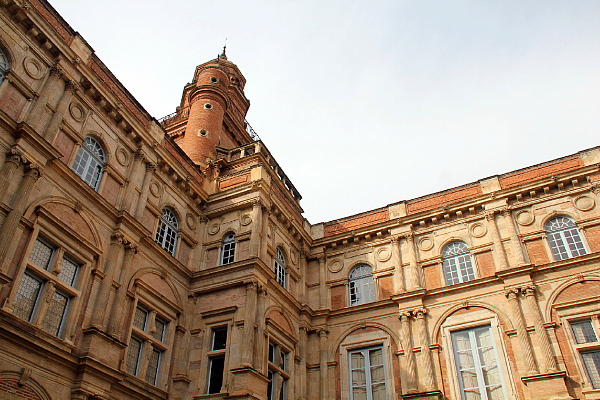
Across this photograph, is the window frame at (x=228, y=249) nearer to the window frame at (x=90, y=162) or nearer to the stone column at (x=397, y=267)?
the window frame at (x=90, y=162)

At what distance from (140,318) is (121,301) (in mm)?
1344

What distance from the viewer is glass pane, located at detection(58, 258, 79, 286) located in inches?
547

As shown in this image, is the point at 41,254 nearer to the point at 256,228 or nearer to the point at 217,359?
the point at 217,359

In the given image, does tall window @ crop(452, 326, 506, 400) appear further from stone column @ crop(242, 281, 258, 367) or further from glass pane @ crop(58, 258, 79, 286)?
glass pane @ crop(58, 258, 79, 286)

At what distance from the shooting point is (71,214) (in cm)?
1461

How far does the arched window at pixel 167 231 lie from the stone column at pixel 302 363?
6.14m

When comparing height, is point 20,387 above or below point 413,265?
below

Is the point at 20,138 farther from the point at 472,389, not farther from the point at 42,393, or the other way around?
the point at 472,389

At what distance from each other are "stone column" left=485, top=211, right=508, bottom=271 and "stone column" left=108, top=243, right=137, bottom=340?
13082mm

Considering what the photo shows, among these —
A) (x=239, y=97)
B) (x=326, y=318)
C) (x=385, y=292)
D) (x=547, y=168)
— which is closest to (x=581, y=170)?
(x=547, y=168)

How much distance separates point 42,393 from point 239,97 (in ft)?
84.1

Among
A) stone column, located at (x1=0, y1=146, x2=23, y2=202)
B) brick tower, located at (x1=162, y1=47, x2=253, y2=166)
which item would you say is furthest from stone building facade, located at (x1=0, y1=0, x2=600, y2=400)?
brick tower, located at (x1=162, y1=47, x2=253, y2=166)

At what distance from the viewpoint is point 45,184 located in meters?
14.0

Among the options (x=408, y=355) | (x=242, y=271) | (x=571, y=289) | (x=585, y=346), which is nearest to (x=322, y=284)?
(x=408, y=355)
